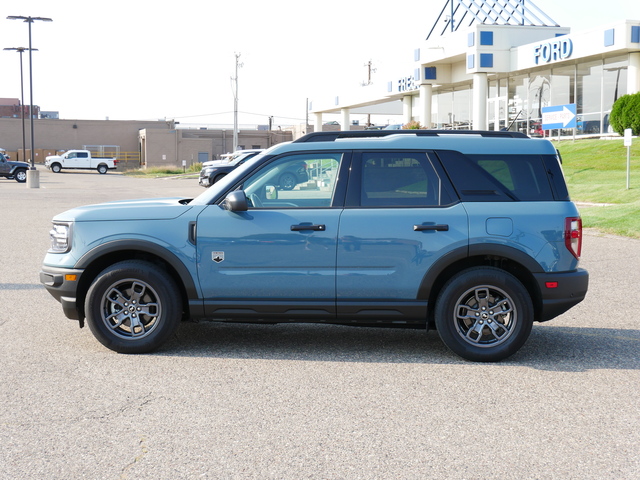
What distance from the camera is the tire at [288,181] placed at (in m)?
6.68

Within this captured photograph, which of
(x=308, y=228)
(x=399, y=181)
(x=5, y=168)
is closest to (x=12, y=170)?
(x=5, y=168)

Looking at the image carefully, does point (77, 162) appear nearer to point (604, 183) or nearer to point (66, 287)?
point (604, 183)

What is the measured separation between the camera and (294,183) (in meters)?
6.77

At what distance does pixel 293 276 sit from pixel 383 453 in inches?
92.0

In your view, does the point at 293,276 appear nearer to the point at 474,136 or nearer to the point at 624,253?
the point at 474,136

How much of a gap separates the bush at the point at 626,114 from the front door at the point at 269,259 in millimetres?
29335

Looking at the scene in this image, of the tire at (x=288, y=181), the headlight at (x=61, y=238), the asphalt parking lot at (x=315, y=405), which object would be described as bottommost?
the asphalt parking lot at (x=315, y=405)

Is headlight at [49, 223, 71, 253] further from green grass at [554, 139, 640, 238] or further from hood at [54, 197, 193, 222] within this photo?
green grass at [554, 139, 640, 238]

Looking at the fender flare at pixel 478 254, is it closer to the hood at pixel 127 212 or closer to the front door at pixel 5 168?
the hood at pixel 127 212

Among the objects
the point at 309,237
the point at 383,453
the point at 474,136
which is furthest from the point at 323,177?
the point at 383,453

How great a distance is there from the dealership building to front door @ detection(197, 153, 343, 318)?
28.4 metres

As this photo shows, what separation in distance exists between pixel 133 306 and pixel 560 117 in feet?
96.5

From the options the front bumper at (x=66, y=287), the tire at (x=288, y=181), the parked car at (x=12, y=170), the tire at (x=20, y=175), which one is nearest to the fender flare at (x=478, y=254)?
the tire at (x=288, y=181)

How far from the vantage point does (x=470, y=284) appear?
643 cm
